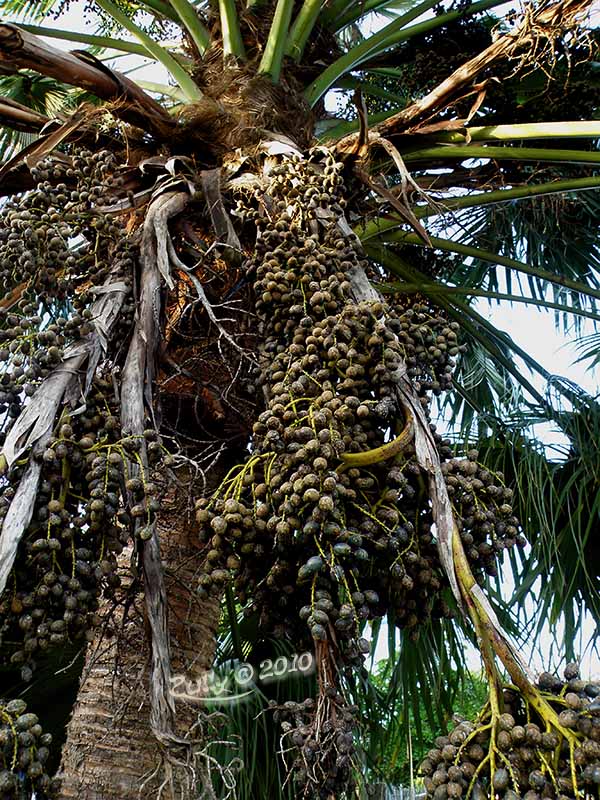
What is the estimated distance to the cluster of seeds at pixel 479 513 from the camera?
144 cm

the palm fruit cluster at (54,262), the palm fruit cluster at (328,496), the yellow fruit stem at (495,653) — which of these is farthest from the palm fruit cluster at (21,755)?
the yellow fruit stem at (495,653)

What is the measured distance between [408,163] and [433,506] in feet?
4.26

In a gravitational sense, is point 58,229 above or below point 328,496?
above

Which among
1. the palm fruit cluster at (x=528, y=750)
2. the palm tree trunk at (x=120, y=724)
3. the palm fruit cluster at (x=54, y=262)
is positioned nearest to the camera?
the palm fruit cluster at (x=528, y=750)

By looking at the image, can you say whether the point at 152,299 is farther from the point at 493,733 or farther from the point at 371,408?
the point at 493,733

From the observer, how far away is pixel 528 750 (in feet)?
3.56

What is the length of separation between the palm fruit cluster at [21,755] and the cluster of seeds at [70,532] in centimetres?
12

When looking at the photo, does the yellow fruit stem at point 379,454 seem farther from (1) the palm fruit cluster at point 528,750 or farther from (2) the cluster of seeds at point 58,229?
(2) the cluster of seeds at point 58,229

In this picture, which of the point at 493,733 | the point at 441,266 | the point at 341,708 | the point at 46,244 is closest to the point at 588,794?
the point at 493,733

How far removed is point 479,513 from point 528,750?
453mm

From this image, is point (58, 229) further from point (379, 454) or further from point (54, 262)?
point (379, 454)

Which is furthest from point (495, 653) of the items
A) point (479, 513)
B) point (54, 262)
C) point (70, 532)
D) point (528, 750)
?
point (54, 262)

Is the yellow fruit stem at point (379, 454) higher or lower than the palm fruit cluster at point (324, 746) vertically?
higher

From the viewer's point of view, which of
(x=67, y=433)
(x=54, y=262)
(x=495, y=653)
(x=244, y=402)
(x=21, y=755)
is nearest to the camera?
(x=21, y=755)
